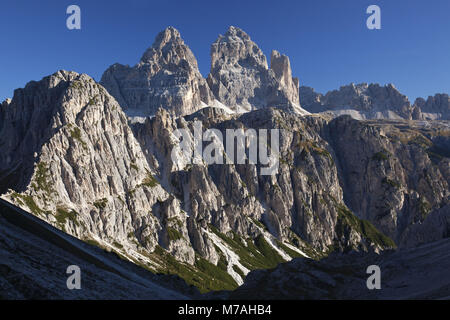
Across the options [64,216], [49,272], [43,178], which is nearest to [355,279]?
[49,272]

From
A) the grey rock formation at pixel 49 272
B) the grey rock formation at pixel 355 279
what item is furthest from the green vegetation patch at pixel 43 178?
the grey rock formation at pixel 355 279

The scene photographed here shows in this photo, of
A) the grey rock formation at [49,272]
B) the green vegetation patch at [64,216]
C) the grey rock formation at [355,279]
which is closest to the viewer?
the grey rock formation at [49,272]

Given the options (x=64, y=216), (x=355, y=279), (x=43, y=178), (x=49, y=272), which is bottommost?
(x=355, y=279)

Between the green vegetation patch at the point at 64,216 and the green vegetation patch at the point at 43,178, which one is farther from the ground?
the green vegetation patch at the point at 43,178

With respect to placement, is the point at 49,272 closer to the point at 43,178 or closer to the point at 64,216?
the point at 64,216

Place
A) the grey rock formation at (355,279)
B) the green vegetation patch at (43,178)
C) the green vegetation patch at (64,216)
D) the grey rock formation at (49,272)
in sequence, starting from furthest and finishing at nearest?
the green vegetation patch at (43,178)
the green vegetation patch at (64,216)
the grey rock formation at (355,279)
the grey rock formation at (49,272)

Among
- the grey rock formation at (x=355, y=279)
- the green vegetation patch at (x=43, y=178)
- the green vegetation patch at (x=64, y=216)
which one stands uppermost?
the green vegetation patch at (x=43, y=178)

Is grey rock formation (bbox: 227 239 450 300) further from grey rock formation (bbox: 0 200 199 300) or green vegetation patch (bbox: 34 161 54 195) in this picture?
green vegetation patch (bbox: 34 161 54 195)

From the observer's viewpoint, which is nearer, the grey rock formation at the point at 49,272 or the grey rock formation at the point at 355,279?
the grey rock formation at the point at 49,272

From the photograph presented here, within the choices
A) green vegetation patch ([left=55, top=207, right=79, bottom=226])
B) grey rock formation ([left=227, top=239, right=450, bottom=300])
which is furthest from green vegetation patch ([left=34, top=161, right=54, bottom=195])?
grey rock formation ([left=227, top=239, right=450, bottom=300])

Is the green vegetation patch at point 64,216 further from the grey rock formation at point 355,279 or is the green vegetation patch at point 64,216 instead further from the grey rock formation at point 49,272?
the grey rock formation at point 355,279
